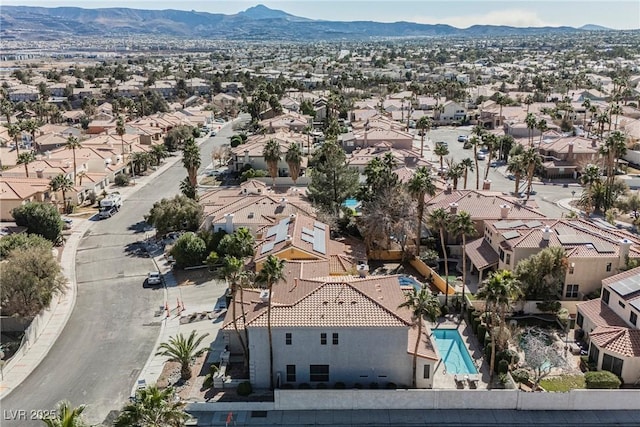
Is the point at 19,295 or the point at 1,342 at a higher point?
the point at 19,295

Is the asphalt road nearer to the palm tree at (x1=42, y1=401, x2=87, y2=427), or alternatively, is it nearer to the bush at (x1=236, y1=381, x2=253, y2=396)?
the bush at (x1=236, y1=381, x2=253, y2=396)

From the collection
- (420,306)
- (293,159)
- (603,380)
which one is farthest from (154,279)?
(603,380)

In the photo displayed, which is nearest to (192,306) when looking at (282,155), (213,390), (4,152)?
(213,390)

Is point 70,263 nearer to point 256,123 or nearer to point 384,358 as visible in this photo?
point 384,358

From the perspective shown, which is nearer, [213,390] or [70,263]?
[213,390]

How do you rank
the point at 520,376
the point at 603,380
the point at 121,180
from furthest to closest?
the point at 121,180 < the point at 520,376 < the point at 603,380

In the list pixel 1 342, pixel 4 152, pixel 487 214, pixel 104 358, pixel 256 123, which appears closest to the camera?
Answer: pixel 104 358

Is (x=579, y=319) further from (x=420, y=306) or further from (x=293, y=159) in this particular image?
(x=293, y=159)
